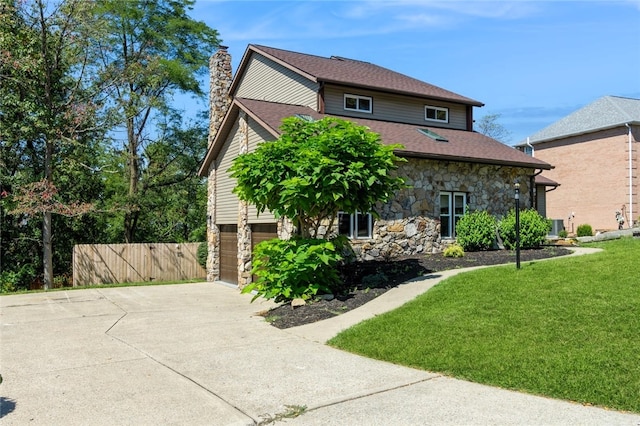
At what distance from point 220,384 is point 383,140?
426 inches

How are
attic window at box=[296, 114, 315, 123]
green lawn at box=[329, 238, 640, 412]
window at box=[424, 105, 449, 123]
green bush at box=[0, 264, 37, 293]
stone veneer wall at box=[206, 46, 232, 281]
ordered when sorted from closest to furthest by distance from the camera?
1. green lawn at box=[329, 238, 640, 412]
2. attic window at box=[296, 114, 315, 123]
3. stone veneer wall at box=[206, 46, 232, 281]
4. window at box=[424, 105, 449, 123]
5. green bush at box=[0, 264, 37, 293]

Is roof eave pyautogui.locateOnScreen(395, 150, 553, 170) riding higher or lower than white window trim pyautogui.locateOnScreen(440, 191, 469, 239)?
higher

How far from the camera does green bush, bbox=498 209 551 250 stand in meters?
15.8

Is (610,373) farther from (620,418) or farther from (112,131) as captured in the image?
(112,131)

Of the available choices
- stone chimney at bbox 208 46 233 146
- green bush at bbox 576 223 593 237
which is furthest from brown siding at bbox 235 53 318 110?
green bush at bbox 576 223 593 237

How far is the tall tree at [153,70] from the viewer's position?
26312mm

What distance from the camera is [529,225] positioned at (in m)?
15.9

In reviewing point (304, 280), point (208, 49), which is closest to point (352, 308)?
point (304, 280)

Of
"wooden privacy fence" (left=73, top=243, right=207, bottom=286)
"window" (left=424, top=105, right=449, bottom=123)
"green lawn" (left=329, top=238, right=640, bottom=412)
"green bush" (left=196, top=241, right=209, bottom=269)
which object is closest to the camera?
"green lawn" (left=329, top=238, right=640, bottom=412)

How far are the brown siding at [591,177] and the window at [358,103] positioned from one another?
1694cm

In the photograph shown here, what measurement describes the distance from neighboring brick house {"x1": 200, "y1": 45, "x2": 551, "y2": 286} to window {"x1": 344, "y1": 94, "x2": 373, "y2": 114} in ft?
0.12

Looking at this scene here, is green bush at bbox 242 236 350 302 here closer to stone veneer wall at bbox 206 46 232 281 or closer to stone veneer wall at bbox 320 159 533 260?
stone veneer wall at bbox 320 159 533 260

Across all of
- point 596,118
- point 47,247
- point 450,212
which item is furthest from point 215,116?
point 596,118

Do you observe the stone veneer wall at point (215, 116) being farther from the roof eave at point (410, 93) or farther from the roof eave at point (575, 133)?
the roof eave at point (575, 133)
